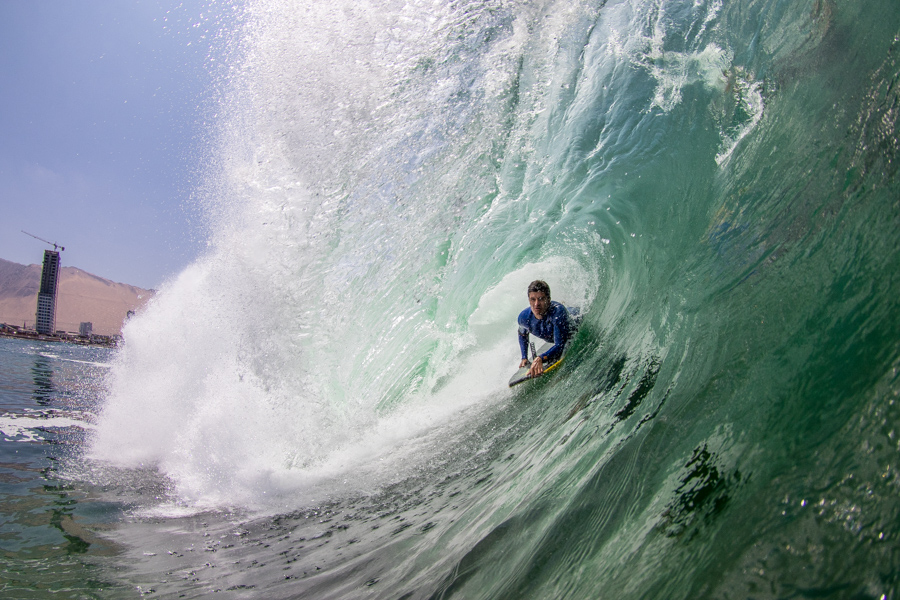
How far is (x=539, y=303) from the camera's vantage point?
4.74 metres

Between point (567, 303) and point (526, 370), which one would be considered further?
point (567, 303)

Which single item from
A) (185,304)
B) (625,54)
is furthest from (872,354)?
(185,304)

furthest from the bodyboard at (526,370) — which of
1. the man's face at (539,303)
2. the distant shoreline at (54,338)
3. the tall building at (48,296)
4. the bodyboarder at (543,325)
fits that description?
the tall building at (48,296)

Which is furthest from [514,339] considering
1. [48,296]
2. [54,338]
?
[48,296]

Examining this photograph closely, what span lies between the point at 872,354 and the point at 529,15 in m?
7.12

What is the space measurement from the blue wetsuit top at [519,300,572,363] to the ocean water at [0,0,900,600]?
28 centimetres

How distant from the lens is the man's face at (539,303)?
468 centimetres

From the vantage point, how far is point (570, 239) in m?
5.79

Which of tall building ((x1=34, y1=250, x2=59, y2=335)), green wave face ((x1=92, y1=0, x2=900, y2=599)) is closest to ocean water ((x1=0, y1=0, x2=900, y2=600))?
green wave face ((x1=92, y1=0, x2=900, y2=599))

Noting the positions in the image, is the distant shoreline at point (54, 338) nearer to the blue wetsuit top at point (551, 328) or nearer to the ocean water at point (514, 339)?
the ocean water at point (514, 339)

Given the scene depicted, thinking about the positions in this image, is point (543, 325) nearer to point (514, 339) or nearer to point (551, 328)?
point (551, 328)

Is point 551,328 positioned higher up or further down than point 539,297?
further down

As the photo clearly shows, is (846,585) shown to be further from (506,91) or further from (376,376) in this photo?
(506,91)

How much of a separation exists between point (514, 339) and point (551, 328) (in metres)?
1.04
